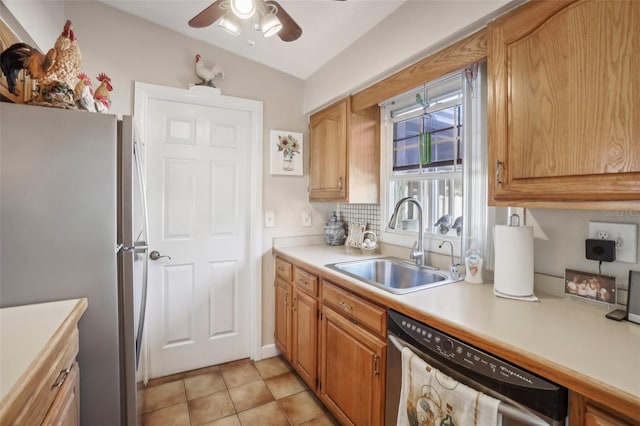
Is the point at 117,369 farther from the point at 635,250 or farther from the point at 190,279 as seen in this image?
the point at 635,250

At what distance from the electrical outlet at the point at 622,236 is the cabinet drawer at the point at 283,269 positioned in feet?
5.54

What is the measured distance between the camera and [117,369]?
44.6 inches

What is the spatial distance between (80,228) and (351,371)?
52.1 inches

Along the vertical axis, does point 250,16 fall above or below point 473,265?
above

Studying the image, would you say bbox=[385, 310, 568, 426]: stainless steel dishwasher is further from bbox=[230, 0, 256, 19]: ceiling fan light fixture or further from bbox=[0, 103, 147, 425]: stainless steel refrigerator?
bbox=[230, 0, 256, 19]: ceiling fan light fixture

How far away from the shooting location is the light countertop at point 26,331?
664 millimetres

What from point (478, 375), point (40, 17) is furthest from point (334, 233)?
point (40, 17)

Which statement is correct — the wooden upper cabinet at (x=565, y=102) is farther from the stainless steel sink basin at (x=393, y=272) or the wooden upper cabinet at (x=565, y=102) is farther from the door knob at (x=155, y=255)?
the door knob at (x=155, y=255)

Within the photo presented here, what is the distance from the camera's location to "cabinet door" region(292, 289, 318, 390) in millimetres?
1817

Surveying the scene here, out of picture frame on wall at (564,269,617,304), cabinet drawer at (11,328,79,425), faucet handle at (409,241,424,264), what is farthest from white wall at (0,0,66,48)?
picture frame on wall at (564,269,617,304)

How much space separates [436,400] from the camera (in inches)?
39.1

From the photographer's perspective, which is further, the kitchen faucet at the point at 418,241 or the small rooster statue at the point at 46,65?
the kitchen faucet at the point at 418,241

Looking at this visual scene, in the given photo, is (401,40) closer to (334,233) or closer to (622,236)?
(622,236)

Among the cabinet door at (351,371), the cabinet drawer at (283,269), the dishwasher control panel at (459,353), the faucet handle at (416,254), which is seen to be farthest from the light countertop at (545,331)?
the cabinet drawer at (283,269)
